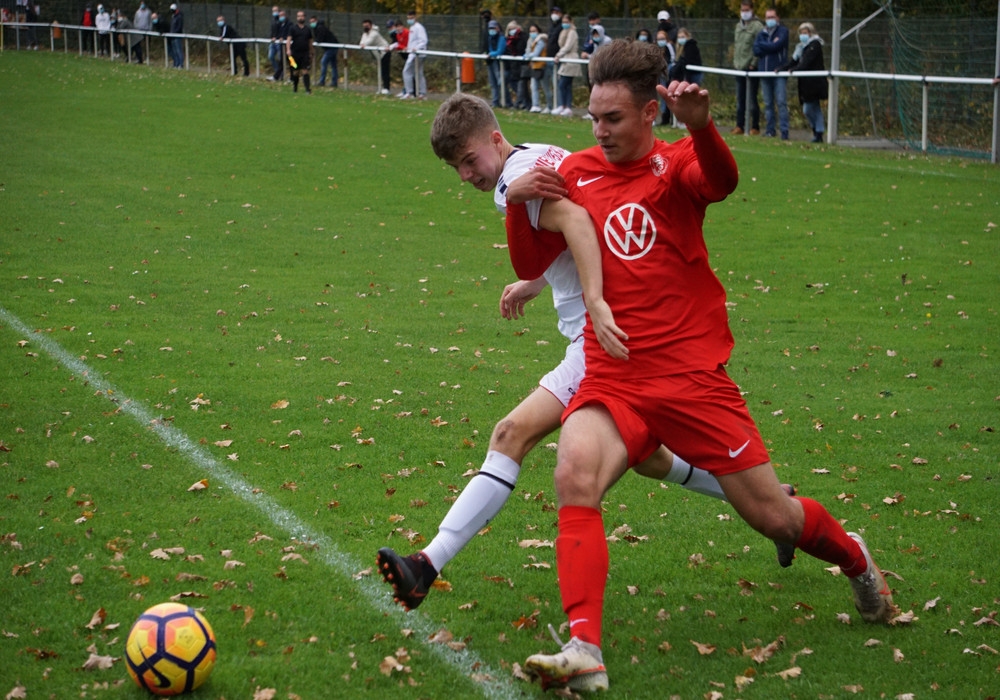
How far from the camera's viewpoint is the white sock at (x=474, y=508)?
4609 mm

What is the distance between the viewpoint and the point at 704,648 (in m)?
4.57

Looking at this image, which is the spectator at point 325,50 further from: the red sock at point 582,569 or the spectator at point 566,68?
the red sock at point 582,569

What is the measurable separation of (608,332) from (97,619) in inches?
93.7

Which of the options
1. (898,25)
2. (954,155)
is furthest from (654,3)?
(954,155)

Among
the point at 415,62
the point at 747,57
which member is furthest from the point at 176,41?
the point at 747,57

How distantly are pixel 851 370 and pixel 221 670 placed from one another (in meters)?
6.37

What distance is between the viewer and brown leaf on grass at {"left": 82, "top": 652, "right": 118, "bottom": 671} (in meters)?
4.26

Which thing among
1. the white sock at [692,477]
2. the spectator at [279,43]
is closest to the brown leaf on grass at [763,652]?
the white sock at [692,477]

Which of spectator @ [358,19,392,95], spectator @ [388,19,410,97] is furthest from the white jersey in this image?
spectator @ [358,19,392,95]

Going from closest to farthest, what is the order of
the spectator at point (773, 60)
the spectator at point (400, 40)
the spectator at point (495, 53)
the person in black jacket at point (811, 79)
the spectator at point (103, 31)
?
the person in black jacket at point (811, 79)
the spectator at point (773, 60)
the spectator at point (495, 53)
the spectator at point (400, 40)
the spectator at point (103, 31)

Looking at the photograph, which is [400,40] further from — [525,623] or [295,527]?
[525,623]

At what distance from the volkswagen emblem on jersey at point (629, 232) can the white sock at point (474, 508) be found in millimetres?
985

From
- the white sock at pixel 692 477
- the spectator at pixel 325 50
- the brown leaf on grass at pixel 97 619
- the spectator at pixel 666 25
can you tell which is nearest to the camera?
the brown leaf on grass at pixel 97 619

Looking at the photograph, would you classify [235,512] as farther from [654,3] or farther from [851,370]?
[654,3]
